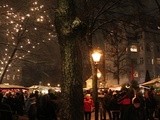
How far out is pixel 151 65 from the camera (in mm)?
91062

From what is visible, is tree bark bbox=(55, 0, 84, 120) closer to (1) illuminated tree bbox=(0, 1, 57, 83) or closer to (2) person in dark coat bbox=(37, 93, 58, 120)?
(2) person in dark coat bbox=(37, 93, 58, 120)

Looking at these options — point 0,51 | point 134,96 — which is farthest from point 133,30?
point 0,51

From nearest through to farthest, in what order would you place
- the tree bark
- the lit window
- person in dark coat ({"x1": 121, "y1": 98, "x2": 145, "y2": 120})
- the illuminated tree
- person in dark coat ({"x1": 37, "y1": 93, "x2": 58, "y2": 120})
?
the tree bark, person in dark coat ({"x1": 37, "y1": 93, "x2": 58, "y2": 120}), person in dark coat ({"x1": 121, "y1": 98, "x2": 145, "y2": 120}), the illuminated tree, the lit window

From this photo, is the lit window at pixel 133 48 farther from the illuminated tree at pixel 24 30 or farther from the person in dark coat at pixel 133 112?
the person in dark coat at pixel 133 112

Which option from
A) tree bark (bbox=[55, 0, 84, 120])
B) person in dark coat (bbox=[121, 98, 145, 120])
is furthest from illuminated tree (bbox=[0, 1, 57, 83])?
tree bark (bbox=[55, 0, 84, 120])

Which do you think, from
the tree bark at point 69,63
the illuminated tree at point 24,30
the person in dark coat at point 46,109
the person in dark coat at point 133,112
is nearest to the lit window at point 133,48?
the illuminated tree at point 24,30

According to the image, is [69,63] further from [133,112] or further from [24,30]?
[24,30]

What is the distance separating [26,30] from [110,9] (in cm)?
1906

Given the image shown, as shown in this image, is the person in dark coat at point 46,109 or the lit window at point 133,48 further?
the lit window at point 133,48

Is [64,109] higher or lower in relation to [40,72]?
lower

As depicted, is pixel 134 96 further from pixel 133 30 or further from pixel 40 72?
pixel 40 72

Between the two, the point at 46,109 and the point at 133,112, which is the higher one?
the point at 46,109

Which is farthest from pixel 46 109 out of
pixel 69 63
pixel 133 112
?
pixel 133 112

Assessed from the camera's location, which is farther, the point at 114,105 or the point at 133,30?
the point at 133,30
